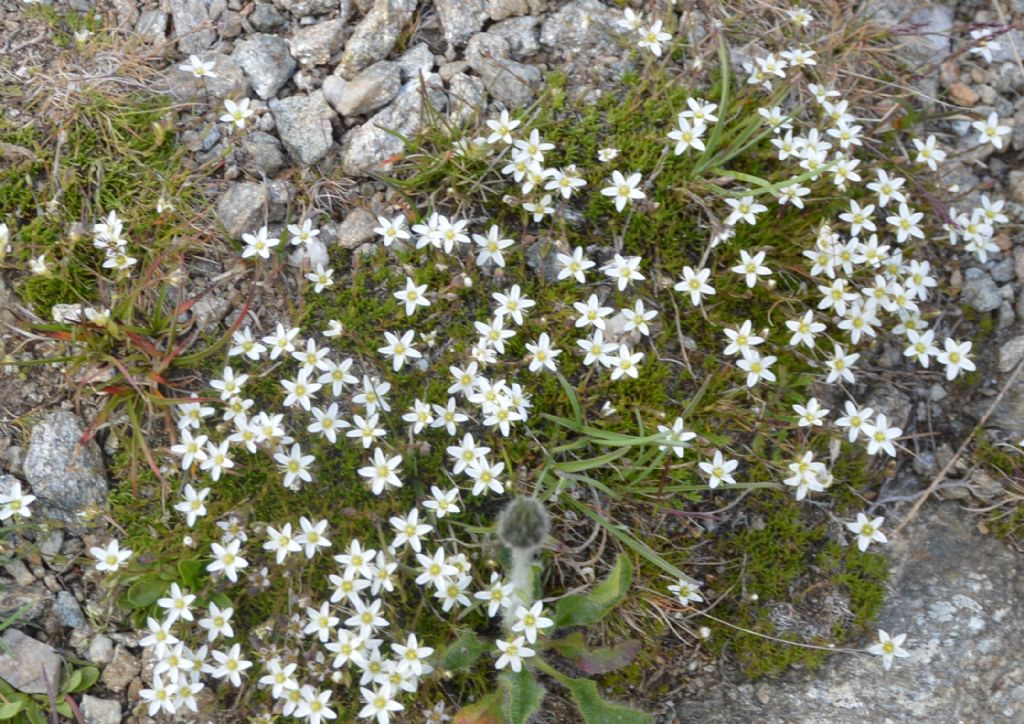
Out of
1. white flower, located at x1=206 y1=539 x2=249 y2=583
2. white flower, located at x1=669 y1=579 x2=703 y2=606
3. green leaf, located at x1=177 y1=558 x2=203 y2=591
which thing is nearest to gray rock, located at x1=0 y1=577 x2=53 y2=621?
green leaf, located at x1=177 y1=558 x2=203 y2=591

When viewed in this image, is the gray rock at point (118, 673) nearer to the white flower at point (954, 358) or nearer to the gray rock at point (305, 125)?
the gray rock at point (305, 125)

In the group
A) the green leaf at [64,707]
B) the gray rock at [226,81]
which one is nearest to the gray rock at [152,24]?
the gray rock at [226,81]

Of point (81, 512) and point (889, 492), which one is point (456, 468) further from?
point (889, 492)

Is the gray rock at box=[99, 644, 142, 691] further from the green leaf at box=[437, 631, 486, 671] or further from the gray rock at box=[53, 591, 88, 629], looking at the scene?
the green leaf at box=[437, 631, 486, 671]

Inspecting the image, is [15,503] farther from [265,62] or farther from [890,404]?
[890,404]

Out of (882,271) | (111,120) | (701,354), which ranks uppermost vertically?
(111,120)

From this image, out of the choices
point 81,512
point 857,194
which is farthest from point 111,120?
point 857,194
